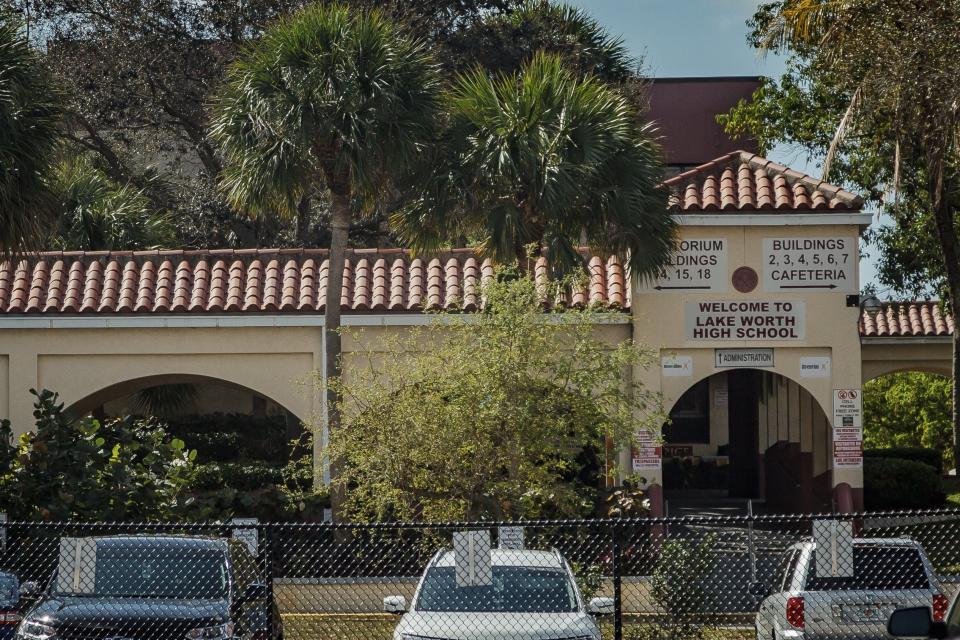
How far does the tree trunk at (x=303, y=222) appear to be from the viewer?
35031 mm

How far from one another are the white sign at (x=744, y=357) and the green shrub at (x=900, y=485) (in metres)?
6.02

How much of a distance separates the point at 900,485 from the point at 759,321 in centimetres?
691

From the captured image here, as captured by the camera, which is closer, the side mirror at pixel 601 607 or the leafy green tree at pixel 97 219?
the side mirror at pixel 601 607

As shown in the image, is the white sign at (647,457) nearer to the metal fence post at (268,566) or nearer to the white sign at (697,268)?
the white sign at (697,268)

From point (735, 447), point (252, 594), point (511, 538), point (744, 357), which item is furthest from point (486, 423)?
point (735, 447)

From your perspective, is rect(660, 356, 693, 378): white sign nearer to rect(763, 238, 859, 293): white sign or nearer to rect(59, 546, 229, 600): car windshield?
rect(763, 238, 859, 293): white sign

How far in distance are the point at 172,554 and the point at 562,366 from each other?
5.84 metres

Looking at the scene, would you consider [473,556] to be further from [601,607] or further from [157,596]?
[157,596]

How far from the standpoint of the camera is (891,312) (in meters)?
34.7

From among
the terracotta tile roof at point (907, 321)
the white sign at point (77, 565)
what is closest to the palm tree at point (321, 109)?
the white sign at point (77, 565)

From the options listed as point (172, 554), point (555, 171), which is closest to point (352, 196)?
point (555, 171)

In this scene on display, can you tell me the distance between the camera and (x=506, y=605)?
1134cm

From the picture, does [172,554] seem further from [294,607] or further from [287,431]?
[287,431]

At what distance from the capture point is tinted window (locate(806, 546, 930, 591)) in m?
12.2
